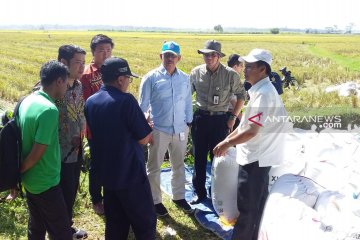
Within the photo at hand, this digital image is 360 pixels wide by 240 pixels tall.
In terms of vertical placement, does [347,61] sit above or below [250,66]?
below

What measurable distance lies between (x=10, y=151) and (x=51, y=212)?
0.48 meters

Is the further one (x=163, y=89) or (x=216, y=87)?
(x=216, y=87)

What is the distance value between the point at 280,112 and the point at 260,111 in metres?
0.18

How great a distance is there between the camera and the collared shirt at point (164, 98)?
3631mm

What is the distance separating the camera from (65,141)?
3.10 metres

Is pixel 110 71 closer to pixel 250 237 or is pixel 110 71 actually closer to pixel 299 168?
pixel 250 237

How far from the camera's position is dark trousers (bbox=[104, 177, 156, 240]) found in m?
2.69

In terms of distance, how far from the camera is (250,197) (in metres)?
2.99

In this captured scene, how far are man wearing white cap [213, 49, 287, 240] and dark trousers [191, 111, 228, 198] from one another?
95cm

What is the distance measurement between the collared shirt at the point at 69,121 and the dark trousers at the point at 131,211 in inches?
19.7

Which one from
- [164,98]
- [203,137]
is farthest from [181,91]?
[203,137]

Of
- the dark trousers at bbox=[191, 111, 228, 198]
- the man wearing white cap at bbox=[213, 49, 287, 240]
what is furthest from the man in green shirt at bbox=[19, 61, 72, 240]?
the dark trousers at bbox=[191, 111, 228, 198]

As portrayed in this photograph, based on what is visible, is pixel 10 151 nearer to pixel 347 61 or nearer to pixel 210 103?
pixel 210 103

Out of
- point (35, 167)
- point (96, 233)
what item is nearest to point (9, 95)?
point (96, 233)
